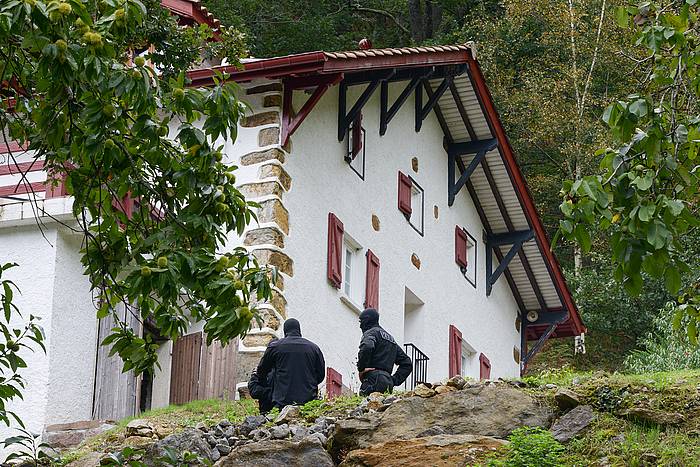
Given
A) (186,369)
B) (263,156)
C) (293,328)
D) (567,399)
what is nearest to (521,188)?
(263,156)

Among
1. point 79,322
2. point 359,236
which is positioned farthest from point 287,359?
point 359,236

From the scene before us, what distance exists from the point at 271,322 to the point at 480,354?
911 cm

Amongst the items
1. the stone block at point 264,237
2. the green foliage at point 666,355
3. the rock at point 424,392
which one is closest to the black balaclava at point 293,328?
the rock at point 424,392

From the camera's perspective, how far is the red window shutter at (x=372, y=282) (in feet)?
78.3

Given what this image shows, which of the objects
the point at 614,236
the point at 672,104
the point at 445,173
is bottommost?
the point at 614,236

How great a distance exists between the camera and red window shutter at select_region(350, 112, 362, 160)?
23.9 m

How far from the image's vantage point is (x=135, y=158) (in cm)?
989

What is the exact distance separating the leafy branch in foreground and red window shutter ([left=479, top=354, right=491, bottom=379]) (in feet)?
63.3

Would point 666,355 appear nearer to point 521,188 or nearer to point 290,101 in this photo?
point 521,188

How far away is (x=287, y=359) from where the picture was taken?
17.3 meters

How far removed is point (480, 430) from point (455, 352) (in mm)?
12227

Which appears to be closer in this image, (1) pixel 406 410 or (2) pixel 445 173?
(1) pixel 406 410

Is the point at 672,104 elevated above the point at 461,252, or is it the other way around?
the point at 461,252

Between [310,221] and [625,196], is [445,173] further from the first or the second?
[625,196]
